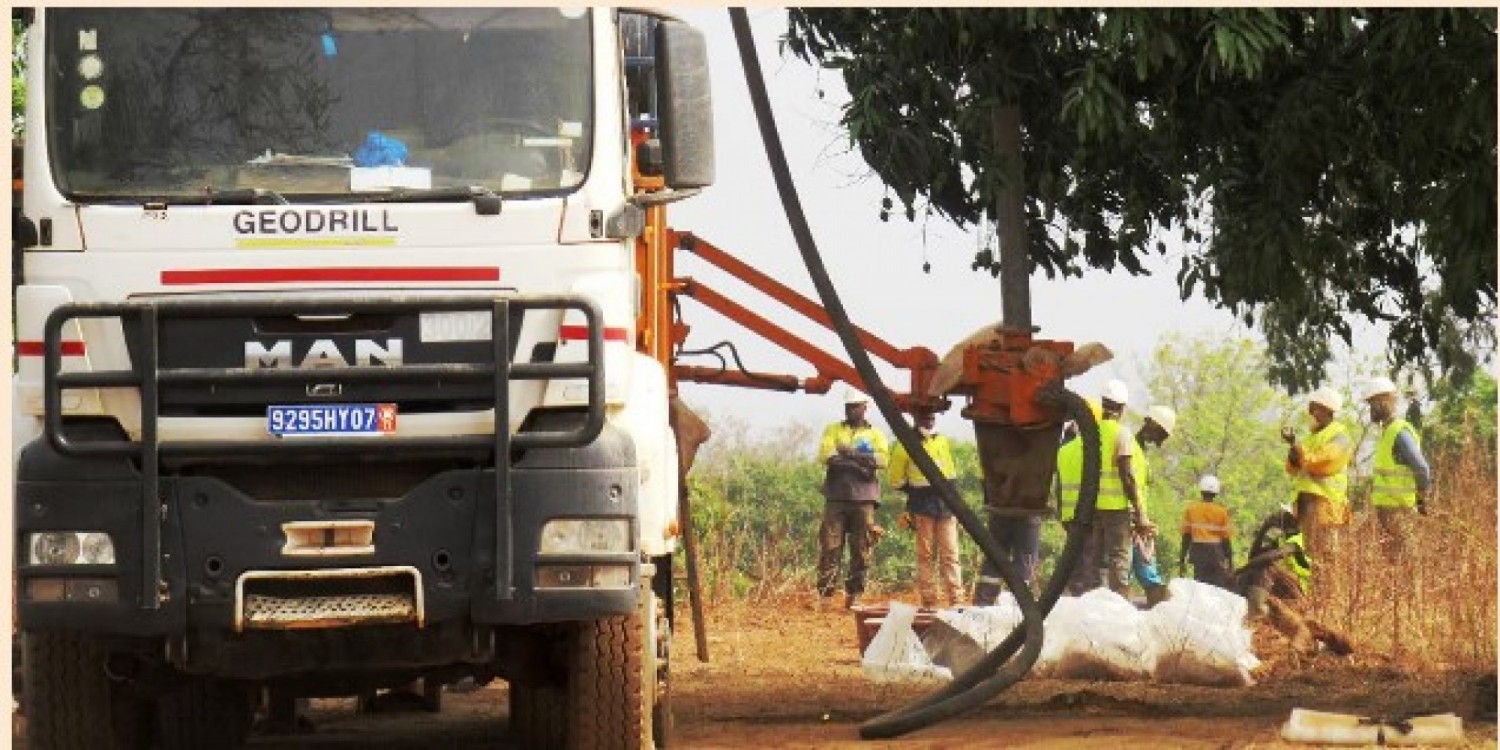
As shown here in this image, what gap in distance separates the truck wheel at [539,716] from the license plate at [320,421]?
140 cm

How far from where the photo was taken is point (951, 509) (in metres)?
13.3

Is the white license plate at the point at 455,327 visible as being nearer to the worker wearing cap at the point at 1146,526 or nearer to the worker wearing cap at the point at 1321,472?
the worker wearing cap at the point at 1146,526

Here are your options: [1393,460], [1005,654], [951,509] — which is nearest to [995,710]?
[1005,654]

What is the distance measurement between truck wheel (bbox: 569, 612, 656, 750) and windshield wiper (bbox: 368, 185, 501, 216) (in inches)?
59.0

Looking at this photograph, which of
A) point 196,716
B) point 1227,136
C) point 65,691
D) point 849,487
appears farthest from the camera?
point 849,487

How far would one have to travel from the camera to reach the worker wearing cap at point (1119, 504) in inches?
774

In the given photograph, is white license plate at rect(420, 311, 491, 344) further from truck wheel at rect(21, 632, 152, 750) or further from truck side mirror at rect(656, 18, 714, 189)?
truck wheel at rect(21, 632, 152, 750)

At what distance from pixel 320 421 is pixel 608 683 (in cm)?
137

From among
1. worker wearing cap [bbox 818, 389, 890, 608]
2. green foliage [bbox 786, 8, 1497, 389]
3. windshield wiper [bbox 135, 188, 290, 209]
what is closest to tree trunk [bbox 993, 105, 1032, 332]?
green foliage [bbox 786, 8, 1497, 389]

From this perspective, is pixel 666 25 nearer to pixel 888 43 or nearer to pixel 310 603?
pixel 310 603

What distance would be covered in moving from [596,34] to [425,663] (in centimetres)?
224

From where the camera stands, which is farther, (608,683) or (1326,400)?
(1326,400)

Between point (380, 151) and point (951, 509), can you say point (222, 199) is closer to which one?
point (380, 151)

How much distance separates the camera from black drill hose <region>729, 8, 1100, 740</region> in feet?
42.9
